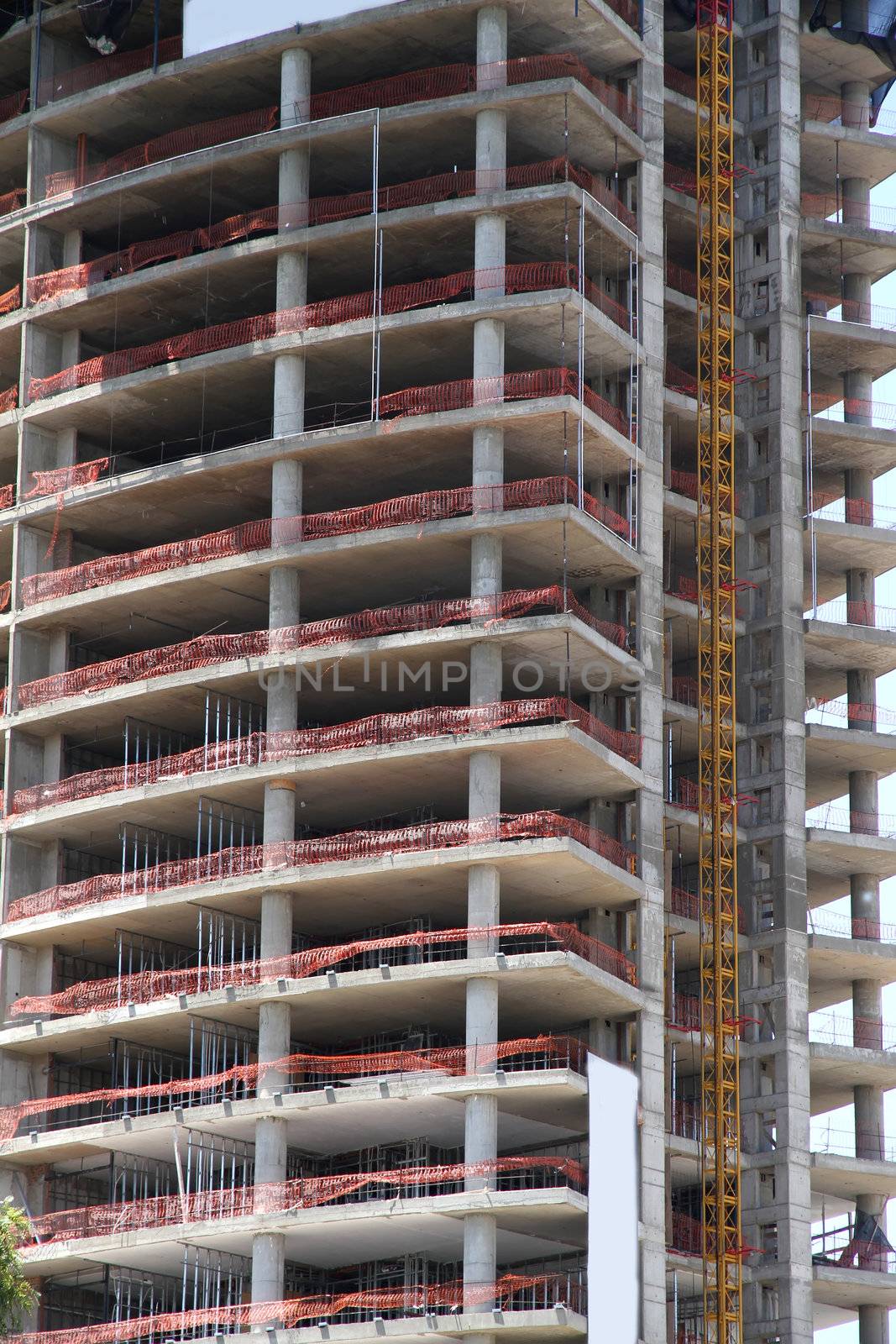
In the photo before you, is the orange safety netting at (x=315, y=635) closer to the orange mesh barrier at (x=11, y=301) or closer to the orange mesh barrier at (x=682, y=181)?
the orange mesh barrier at (x=11, y=301)

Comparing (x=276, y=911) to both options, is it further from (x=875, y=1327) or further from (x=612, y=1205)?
(x=875, y=1327)

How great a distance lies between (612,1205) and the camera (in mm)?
65500

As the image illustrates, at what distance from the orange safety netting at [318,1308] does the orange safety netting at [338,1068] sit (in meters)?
5.15

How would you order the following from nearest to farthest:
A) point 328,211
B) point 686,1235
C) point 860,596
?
point 328,211, point 686,1235, point 860,596

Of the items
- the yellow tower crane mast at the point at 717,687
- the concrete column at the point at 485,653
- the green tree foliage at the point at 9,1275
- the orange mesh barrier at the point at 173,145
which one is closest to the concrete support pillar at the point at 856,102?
the yellow tower crane mast at the point at 717,687

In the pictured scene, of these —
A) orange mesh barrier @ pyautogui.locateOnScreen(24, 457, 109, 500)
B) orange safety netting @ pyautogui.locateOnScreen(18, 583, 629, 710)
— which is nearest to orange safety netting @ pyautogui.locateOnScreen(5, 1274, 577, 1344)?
orange safety netting @ pyautogui.locateOnScreen(18, 583, 629, 710)

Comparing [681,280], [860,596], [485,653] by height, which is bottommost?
[485,653]

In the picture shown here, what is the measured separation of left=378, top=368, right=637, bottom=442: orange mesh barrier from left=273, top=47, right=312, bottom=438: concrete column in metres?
2.77

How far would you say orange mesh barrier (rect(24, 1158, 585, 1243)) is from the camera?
63.9 meters

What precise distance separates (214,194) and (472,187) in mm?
9428

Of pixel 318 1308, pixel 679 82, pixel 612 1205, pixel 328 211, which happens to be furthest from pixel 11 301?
pixel 612 1205

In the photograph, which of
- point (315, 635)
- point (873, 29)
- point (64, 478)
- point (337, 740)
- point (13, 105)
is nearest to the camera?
point (337, 740)

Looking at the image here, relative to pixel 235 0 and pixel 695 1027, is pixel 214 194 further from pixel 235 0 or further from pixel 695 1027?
pixel 695 1027

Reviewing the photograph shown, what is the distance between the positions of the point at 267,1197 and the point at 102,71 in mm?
34951
